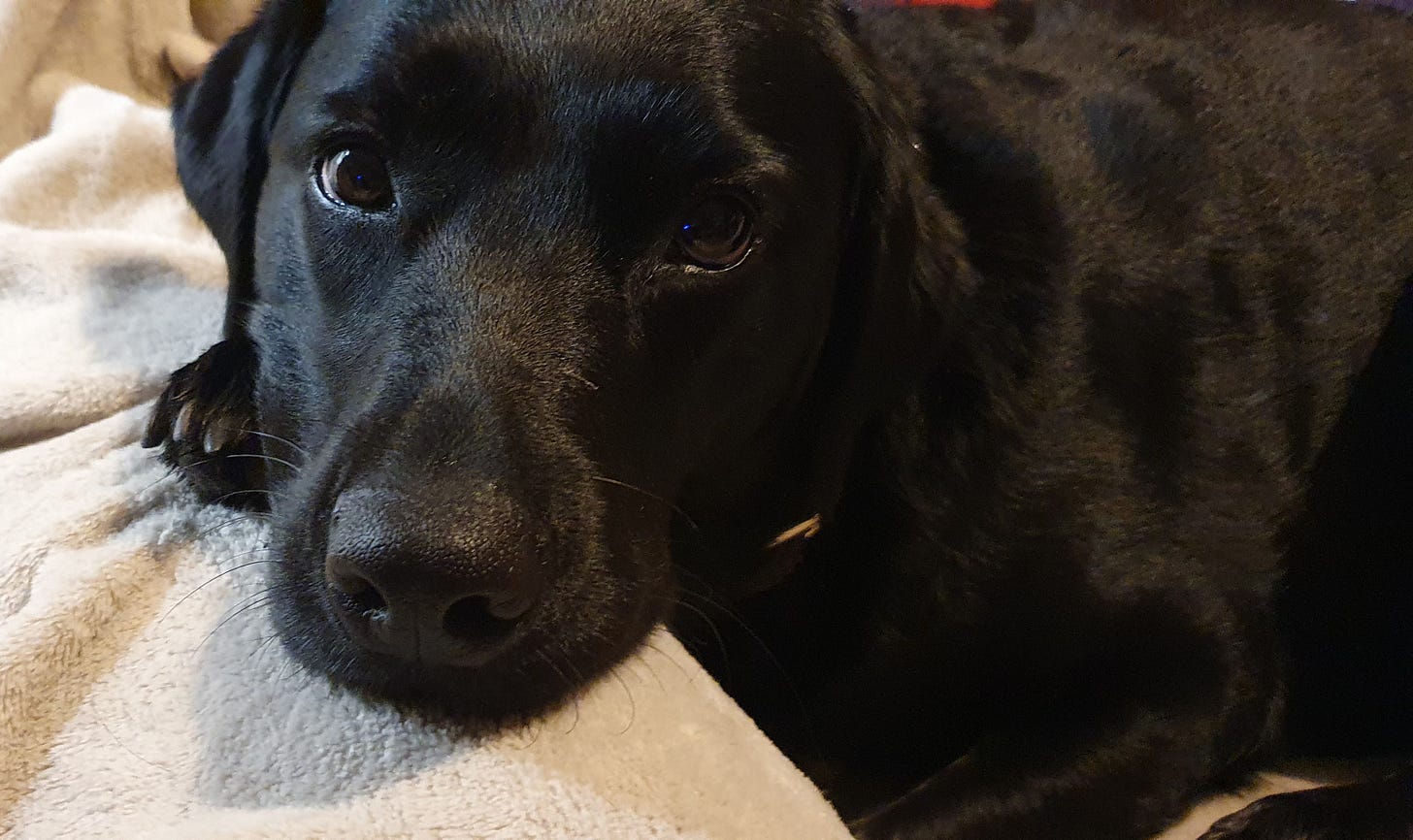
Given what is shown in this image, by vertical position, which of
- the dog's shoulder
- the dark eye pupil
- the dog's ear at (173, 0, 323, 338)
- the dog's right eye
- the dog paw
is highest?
the dog's shoulder

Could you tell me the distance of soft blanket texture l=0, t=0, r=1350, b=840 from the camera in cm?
88

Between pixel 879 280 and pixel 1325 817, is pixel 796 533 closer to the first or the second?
pixel 879 280

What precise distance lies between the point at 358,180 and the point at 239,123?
298mm

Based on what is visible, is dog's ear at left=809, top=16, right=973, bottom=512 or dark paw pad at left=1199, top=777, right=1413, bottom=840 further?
dark paw pad at left=1199, top=777, right=1413, bottom=840

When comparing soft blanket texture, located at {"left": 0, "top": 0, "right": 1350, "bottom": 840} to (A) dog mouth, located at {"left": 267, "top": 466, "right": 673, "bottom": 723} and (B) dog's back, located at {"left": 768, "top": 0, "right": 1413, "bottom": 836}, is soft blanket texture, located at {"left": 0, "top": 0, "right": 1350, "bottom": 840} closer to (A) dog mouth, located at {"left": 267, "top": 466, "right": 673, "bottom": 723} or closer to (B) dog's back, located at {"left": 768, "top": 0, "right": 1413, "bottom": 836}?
(A) dog mouth, located at {"left": 267, "top": 466, "right": 673, "bottom": 723}

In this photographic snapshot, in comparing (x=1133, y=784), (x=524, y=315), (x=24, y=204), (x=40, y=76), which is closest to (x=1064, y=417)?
(x=1133, y=784)

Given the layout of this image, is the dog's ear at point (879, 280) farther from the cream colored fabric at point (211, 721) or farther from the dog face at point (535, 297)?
the cream colored fabric at point (211, 721)

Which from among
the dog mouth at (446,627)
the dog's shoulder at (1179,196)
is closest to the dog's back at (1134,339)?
the dog's shoulder at (1179,196)

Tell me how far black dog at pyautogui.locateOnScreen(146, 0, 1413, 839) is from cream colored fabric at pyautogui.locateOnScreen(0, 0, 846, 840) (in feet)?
0.15

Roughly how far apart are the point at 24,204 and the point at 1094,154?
160cm

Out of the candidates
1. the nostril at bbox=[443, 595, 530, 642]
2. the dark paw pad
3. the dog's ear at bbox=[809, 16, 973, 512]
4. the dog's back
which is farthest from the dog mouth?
the dark paw pad

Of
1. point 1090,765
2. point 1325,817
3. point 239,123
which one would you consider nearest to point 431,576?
point 239,123

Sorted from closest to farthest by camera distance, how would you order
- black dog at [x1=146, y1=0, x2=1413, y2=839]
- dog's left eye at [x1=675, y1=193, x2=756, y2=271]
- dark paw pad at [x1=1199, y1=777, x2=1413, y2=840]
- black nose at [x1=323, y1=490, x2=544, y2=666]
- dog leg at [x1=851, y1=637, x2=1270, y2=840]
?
black nose at [x1=323, y1=490, x2=544, y2=666] → black dog at [x1=146, y1=0, x2=1413, y2=839] → dog's left eye at [x1=675, y1=193, x2=756, y2=271] → dog leg at [x1=851, y1=637, x2=1270, y2=840] → dark paw pad at [x1=1199, y1=777, x2=1413, y2=840]

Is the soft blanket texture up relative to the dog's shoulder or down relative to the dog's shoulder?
down
